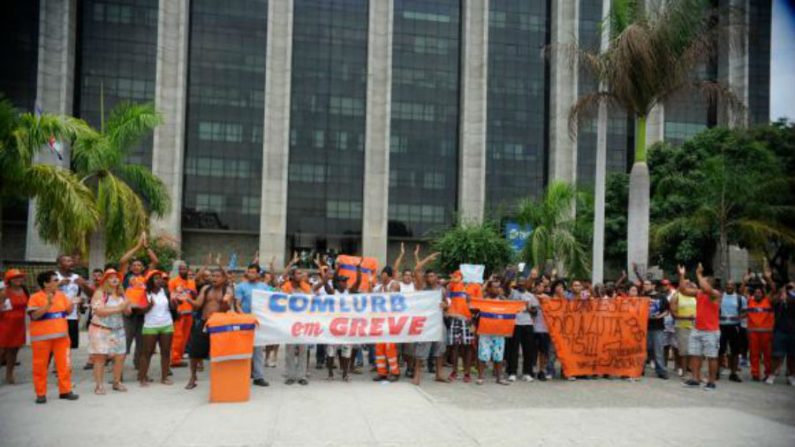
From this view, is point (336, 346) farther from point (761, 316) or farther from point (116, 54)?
point (116, 54)

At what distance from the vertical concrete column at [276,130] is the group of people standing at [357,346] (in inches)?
1454

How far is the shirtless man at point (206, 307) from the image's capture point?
1075 cm

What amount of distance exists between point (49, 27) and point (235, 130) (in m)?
16.0

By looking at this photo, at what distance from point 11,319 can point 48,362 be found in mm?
2275

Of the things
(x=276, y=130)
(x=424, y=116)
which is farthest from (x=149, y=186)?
(x=424, y=116)

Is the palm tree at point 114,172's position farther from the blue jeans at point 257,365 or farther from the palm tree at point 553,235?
the palm tree at point 553,235

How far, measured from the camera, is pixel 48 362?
9.46m

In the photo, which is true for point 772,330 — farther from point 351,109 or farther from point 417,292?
point 351,109

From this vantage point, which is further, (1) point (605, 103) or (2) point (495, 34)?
(2) point (495, 34)

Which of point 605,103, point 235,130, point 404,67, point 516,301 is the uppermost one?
point 404,67

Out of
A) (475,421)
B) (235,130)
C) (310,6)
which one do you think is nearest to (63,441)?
(475,421)

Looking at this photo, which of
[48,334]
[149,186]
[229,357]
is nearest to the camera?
[48,334]

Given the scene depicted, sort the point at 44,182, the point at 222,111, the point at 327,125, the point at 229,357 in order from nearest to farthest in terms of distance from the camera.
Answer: the point at 229,357 < the point at 44,182 < the point at 222,111 < the point at 327,125

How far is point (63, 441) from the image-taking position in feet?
23.5
